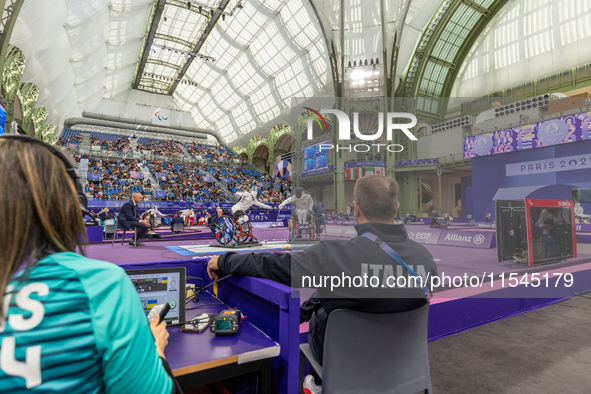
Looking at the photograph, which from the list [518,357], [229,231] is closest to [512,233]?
[518,357]

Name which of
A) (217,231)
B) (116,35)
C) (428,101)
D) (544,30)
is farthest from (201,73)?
(428,101)

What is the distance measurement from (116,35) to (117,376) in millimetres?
30794

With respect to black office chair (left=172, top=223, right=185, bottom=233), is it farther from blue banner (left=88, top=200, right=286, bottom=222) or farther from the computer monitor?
the computer monitor

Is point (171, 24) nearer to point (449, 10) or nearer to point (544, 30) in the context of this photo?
point (449, 10)

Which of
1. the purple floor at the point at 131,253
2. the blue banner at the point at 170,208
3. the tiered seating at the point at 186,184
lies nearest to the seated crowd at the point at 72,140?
the tiered seating at the point at 186,184

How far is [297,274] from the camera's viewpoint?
5.31ft

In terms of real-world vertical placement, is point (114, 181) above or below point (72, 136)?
below

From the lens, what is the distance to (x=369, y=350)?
4.42ft

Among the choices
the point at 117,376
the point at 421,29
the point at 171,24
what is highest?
the point at 171,24

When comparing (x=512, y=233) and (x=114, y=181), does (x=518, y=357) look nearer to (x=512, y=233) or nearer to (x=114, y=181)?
(x=512, y=233)

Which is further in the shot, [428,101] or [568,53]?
[568,53]

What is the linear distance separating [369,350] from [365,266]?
0.36 metres

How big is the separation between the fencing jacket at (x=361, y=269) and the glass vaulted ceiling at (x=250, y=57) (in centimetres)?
2278

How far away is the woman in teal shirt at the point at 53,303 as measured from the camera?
2.10 ft
